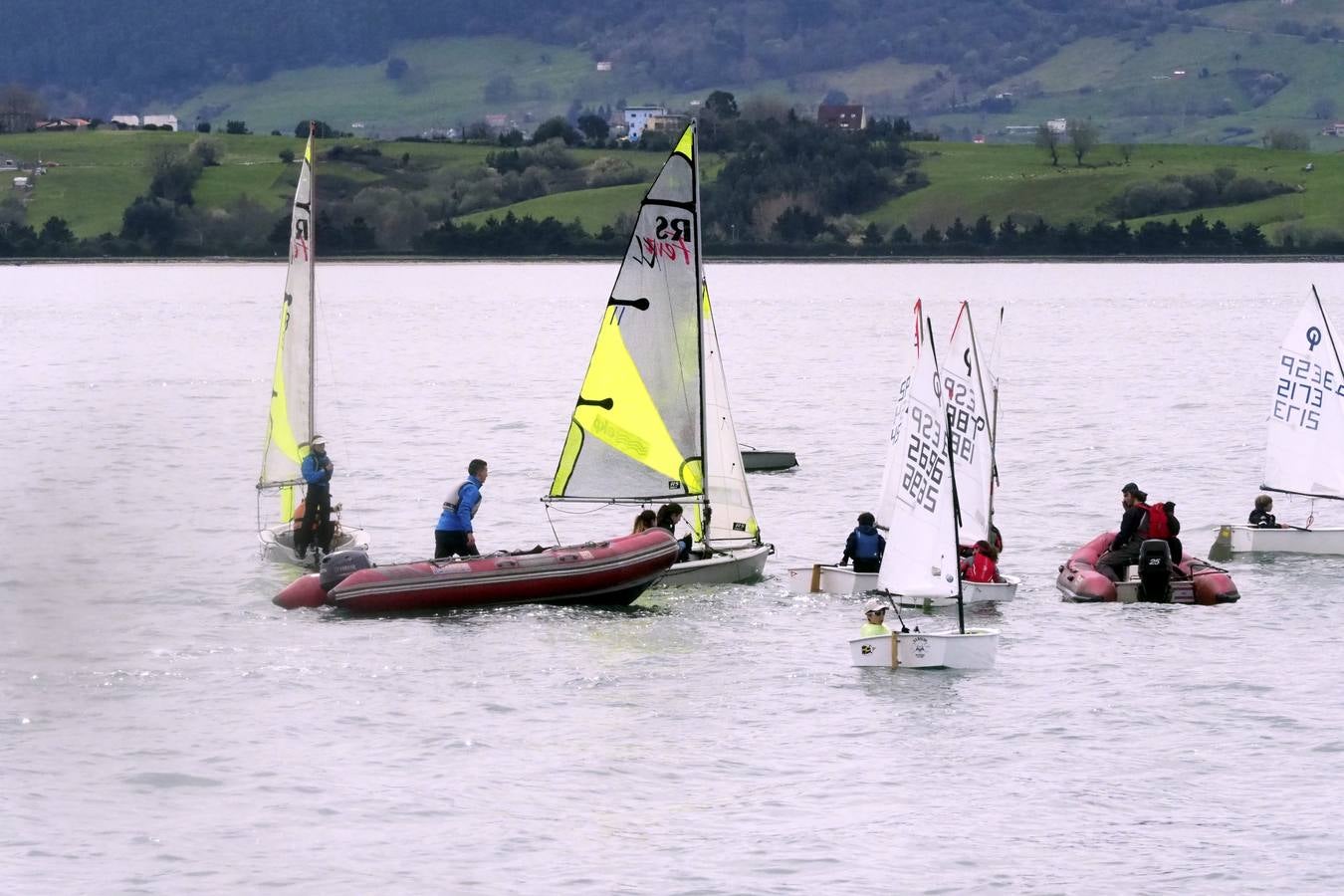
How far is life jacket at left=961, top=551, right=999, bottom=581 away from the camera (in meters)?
35.4

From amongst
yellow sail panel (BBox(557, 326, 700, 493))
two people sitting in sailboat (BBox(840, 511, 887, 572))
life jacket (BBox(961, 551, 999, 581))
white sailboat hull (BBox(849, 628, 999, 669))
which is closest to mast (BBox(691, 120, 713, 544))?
yellow sail panel (BBox(557, 326, 700, 493))

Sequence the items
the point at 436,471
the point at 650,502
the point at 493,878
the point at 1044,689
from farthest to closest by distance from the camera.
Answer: the point at 436,471
the point at 650,502
the point at 1044,689
the point at 493,878

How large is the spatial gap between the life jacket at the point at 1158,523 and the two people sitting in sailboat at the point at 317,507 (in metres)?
14.2

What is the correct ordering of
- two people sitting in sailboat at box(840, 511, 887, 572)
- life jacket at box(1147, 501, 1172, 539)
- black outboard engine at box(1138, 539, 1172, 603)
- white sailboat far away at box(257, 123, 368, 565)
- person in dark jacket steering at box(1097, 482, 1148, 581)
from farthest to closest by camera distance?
white sailboat far away at box(257, 123, 368, 565) < two people sitting in sailboat at box(840, 511, 887, 572) < person in dark jacket steering at box(1097, 482, 1148, 581) < life jacket at box(1147, 501, 1172, 539) < black outboard engine at box(1138, 539, 1172, 603)

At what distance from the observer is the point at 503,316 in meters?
175

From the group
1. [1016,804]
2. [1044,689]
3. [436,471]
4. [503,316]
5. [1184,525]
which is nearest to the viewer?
[1016,804]

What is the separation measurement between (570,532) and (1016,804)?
84.5 feet

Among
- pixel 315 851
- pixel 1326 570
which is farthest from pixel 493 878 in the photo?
pixel 1326 570

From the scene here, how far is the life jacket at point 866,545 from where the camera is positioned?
36375 mm

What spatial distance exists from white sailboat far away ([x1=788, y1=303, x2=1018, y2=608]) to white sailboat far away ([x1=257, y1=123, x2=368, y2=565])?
8.97 metres

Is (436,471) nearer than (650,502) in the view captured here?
No

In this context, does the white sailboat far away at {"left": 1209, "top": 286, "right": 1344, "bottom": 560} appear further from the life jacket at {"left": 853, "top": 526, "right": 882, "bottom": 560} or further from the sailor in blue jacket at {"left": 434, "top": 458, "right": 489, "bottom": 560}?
the sailor in blue jacket at {"left": 434, "top": 458, "right": 489, "bottom": 560}

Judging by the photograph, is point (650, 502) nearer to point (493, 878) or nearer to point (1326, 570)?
point (1326, 570)

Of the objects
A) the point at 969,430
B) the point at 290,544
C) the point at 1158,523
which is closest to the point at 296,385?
the point at 290,544
